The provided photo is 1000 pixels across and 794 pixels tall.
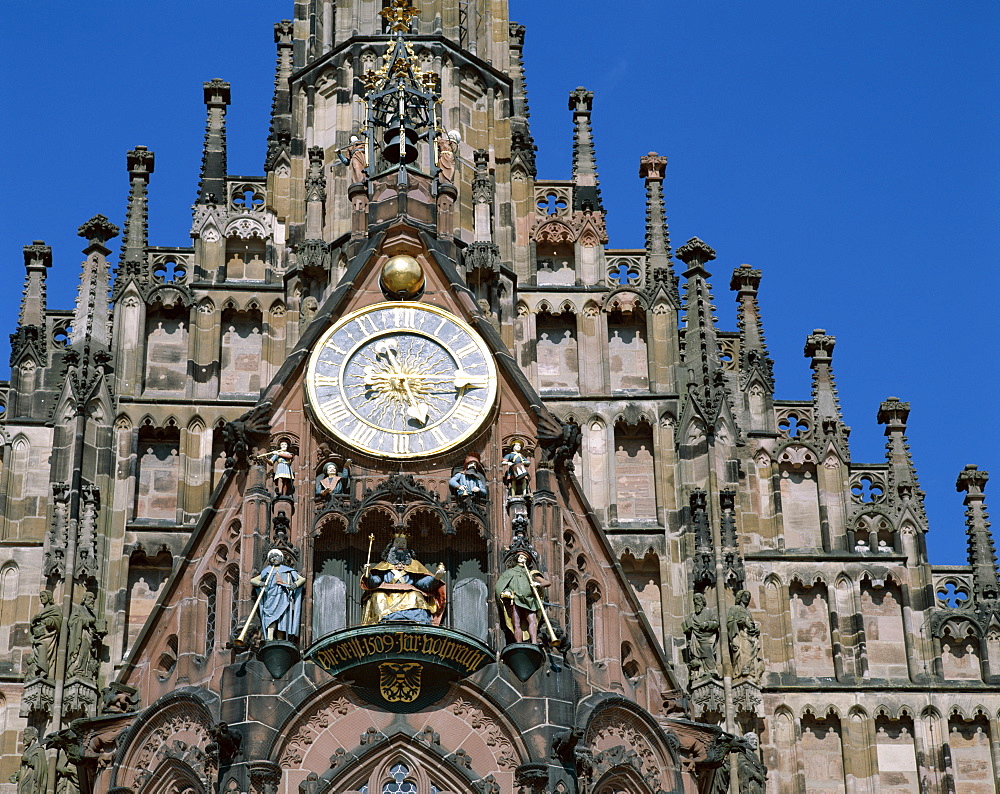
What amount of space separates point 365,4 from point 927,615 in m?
9.13

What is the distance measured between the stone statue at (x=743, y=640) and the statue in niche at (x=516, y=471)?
236 cm

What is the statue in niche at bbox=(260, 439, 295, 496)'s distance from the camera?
2436 cm

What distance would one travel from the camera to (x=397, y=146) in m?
26.6

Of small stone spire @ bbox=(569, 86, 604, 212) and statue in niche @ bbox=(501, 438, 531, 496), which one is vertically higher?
small stone spire @ bbox=(569, 86, 604, 212)

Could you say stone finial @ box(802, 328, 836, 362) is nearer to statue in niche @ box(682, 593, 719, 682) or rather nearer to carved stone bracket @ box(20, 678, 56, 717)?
statue in niche @ box(682, 593, 719, 682)

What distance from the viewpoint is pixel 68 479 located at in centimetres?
2584

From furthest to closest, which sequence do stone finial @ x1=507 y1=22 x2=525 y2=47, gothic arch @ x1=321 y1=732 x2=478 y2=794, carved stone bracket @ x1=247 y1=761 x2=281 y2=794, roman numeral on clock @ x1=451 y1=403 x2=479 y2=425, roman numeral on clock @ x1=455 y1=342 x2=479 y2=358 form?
stone finial @ x1=507 y1=22 x2=525 y2=47 < roman numeral on clock @ x1=455 y1=342 x2=479 y2=358 < roman numeral on clock @ x1=451 y1=403 x2=479 y2=425 < gothic arch @ x1=321 y1=732 x2=478 y2=794 < carved stone bracket @ x1=247 y1=761 x2=281 y2=794

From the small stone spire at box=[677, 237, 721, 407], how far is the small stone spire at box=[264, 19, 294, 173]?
14.9ft

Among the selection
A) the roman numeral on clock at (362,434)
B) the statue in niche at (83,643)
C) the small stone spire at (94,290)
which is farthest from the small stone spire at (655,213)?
the statue in niche at (83,643)

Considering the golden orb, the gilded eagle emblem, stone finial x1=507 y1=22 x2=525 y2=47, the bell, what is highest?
stone finial x1=507 y1=22 x2=525 y2=47

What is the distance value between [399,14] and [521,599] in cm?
766

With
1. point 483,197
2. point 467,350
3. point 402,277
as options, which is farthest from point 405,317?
point 483,197

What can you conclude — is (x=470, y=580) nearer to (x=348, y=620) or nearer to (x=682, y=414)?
(x=348, y=620)

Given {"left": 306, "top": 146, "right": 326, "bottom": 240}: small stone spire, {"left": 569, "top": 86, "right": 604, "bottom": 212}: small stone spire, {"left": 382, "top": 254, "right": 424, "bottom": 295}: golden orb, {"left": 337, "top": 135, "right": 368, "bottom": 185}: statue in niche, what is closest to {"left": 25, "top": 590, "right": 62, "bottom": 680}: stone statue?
{"left": 382, "top": 254, "right": 424, "bottom": 295}: golden orb
